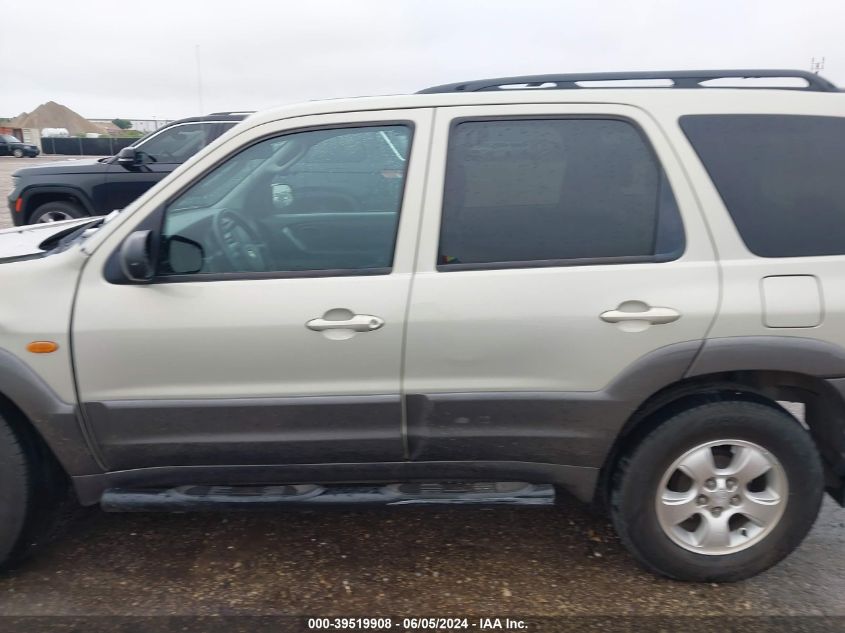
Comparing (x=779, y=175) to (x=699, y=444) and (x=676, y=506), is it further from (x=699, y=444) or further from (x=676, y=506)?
(x=676, y=506)

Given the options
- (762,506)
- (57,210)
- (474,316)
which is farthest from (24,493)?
(57,210)

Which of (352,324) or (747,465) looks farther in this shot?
(747,465)

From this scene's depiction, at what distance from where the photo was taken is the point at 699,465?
8.82 ft

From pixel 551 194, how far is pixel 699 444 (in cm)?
107

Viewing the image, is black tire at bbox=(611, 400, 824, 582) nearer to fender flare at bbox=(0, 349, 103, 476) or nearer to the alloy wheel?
the alloy wheel

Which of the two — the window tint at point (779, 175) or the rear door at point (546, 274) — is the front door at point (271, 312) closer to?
the rear door at point (546, 274)

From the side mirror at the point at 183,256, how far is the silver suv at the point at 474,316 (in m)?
0.02

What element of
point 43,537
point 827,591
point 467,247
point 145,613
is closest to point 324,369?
point 467,247

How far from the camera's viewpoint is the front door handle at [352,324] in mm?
2564

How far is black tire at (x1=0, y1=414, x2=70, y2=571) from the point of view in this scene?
2.66 meters

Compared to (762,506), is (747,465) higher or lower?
higher

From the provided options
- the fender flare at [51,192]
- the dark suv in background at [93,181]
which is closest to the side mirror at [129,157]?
the dark suv in background at [93,181]

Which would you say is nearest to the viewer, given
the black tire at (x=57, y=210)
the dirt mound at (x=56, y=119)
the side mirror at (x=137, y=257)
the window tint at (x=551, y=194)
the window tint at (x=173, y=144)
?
the side mirror at (x=137, y=257)

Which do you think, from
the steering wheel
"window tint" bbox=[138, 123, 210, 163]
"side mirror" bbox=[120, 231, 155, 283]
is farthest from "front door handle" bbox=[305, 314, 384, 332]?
"window tint" bbox=[138, 123, 210, 163]
